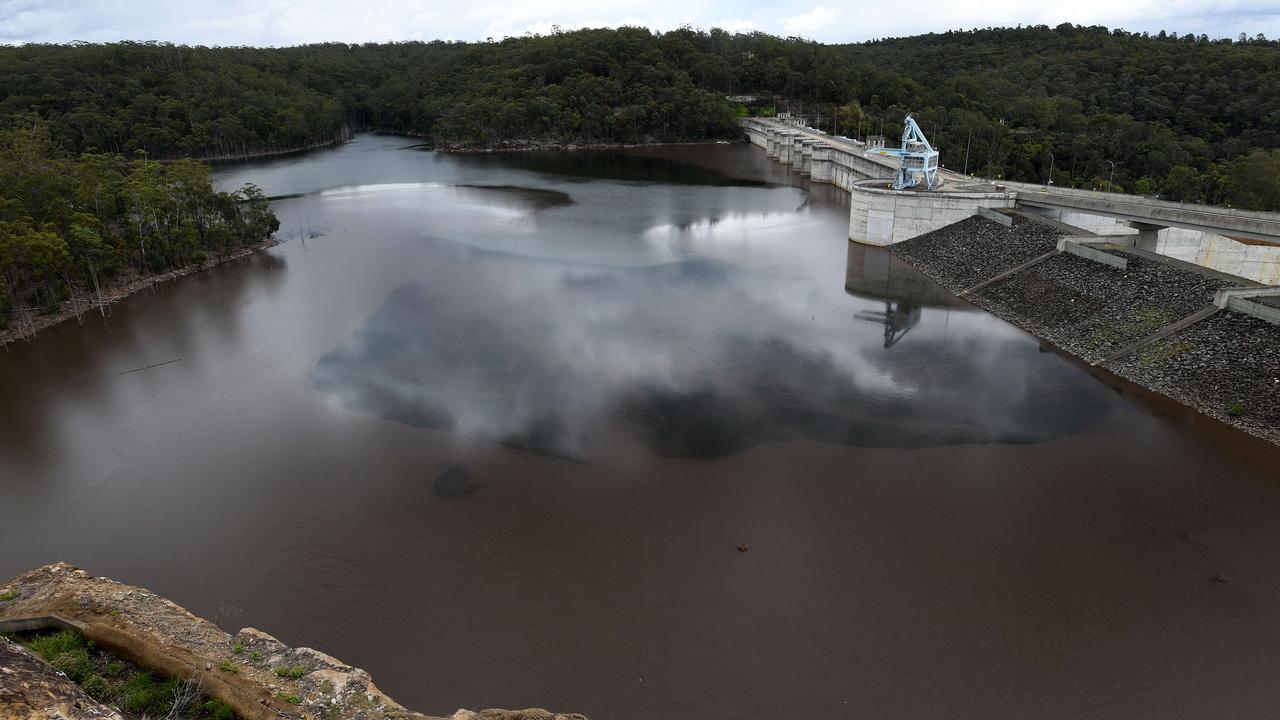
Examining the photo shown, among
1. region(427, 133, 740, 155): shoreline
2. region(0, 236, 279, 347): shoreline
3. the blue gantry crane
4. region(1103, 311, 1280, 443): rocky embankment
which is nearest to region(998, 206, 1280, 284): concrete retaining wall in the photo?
the blue gantry crane

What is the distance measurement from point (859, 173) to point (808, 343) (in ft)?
123

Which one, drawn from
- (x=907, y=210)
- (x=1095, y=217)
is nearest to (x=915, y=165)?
(x=907, y=210)

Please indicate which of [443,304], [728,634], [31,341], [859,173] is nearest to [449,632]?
[728,634]

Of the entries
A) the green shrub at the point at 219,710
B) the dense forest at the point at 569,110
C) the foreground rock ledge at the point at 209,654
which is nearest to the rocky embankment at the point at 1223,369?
the foreground rock ledge at the point at 209,654

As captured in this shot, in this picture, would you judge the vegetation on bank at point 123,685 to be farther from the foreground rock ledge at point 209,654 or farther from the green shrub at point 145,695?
the foreground rock ledge at point 209,654

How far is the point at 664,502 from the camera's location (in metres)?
17.0

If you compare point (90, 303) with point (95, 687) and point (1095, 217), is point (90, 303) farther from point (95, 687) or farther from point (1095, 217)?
point (1095, 217)

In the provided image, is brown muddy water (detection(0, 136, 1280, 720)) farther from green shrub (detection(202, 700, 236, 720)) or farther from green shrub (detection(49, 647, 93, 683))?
green shrub (detection(49, 647, 93, 683))

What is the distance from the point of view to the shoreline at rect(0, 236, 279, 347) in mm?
28141

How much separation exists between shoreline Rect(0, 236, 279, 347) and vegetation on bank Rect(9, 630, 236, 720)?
24.4 m

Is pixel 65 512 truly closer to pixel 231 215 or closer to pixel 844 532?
pixel 844 532

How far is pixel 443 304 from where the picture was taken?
31281 millimetres

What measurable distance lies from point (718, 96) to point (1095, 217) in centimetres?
7251

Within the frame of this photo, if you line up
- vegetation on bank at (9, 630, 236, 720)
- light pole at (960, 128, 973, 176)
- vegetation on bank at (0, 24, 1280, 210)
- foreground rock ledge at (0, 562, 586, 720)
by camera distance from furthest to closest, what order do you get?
vegetation on bank at (0, 24, 1280, 210) < light pole at (960, 128, 973, 176) < foreground rock ledge at (0, 562, 586, 720) < vegetation on bank at (9, 630, 236, 720)
